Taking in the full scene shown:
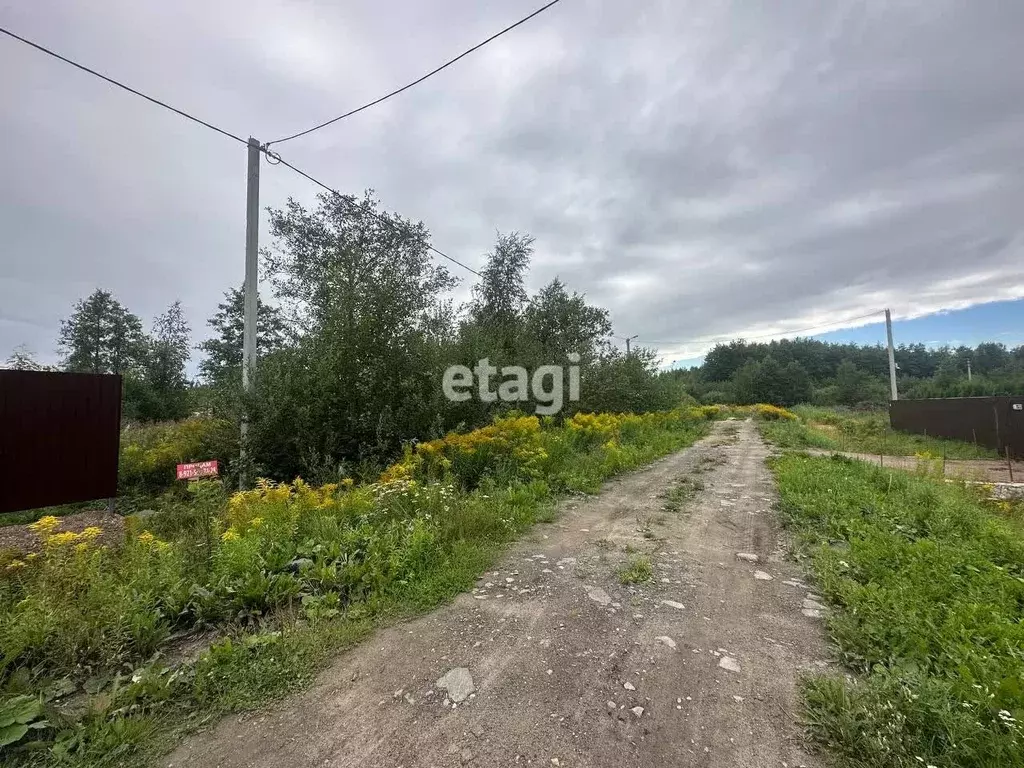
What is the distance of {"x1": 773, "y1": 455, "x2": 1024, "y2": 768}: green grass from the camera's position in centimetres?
163

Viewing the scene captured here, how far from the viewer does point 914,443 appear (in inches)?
539

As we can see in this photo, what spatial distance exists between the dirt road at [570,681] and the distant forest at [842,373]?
31816 millimetres

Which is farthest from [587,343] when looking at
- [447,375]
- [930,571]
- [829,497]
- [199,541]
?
[199,541]

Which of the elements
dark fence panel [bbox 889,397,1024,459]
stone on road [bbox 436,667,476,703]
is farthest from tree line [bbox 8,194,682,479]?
dark fence panel [bbox 889,397,1024,459]

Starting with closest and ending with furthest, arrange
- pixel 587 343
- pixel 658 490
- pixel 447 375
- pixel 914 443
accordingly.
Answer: pixel 658 490
pixel 447 375
pixel 914 443
pixel 587 343

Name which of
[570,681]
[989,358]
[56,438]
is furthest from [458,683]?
[989,358]

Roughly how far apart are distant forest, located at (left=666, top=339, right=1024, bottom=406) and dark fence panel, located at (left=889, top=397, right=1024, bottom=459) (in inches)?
656

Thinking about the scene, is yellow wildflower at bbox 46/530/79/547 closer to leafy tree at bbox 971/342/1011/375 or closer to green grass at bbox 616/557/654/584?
green grass at bbox 616/557/654/584

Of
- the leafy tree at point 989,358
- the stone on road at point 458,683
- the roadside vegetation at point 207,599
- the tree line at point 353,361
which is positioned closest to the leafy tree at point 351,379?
the tree line at point 353,361

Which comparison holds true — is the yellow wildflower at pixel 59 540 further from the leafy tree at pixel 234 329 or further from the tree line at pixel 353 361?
the leafy tree at pixel 234 329

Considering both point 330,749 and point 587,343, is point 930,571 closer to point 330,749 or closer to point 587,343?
point 330,749

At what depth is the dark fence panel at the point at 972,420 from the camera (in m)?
11.4

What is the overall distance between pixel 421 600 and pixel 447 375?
5.24 m

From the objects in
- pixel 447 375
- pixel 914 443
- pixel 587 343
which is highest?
pixel 587 343
